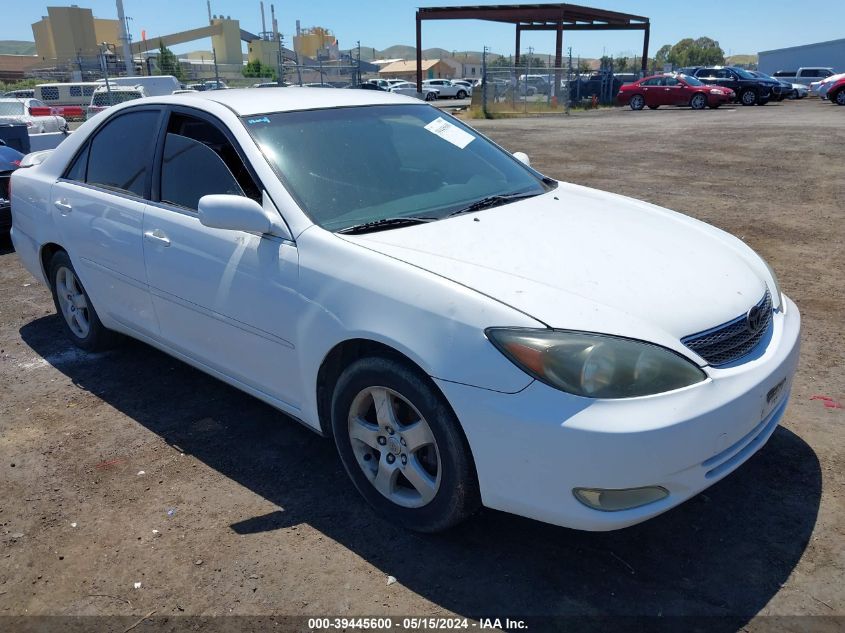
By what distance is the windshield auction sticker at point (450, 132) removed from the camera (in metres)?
4.05

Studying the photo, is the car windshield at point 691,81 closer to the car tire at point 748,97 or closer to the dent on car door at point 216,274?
the car tire at point 748,97

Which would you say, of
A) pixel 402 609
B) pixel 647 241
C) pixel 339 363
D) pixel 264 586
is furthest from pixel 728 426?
pixel 264 586

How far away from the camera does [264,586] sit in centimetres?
269

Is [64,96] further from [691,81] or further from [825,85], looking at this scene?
[825,85]

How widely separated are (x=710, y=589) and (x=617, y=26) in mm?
43715

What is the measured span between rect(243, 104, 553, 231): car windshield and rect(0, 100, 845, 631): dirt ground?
1293mm

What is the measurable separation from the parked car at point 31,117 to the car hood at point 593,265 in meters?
11.9

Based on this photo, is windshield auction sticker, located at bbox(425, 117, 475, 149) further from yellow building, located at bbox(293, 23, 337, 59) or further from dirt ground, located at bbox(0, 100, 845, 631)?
yellow building, located at bbox(293, 23, 337, 59)

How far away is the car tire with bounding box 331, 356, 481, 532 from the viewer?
2.61 m

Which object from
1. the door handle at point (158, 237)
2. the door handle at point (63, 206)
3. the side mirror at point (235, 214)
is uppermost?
the side mirror at point (235, 214)

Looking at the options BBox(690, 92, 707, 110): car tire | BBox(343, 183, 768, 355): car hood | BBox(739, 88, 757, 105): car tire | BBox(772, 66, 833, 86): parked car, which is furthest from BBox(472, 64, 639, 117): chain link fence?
BBox(343, 183, 768, 355): car hood

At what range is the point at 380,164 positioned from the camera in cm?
358

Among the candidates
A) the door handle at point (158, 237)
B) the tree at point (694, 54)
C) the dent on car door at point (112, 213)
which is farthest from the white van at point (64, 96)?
the tree at point (694, 54)

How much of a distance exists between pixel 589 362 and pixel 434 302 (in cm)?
58
